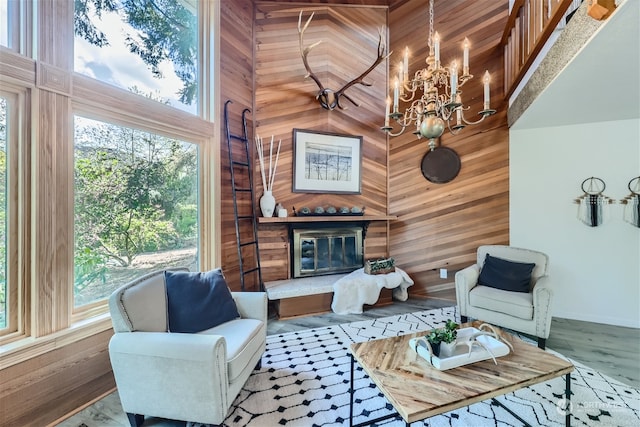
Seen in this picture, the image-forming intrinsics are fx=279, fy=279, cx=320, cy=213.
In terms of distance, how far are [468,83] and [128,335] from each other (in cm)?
466

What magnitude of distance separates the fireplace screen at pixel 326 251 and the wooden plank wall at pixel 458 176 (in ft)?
2.22

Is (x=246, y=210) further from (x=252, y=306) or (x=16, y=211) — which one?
(x=16, y=211)

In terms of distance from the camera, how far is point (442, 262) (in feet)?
13.3

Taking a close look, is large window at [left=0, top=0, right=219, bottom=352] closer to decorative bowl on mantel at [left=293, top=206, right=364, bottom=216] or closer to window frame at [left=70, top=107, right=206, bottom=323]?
window frame at [left=70, top=107, right=206, bottom=323]

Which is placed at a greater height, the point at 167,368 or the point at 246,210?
the point at 246,210

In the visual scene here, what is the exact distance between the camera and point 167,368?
1.60 metres

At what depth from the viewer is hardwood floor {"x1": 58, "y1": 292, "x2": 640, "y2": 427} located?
184 centimetres

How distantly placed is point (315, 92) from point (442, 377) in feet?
12.2

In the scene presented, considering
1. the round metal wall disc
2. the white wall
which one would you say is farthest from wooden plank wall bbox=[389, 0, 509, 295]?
the white wall

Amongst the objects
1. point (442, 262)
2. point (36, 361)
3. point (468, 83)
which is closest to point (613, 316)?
point (442, 262)

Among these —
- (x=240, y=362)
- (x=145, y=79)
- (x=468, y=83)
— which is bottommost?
(x=240, y=362)

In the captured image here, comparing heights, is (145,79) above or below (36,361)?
above

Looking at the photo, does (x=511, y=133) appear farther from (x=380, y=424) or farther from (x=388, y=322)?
(x=380, y=424)

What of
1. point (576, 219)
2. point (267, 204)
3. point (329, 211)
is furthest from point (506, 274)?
point (267, 204)
